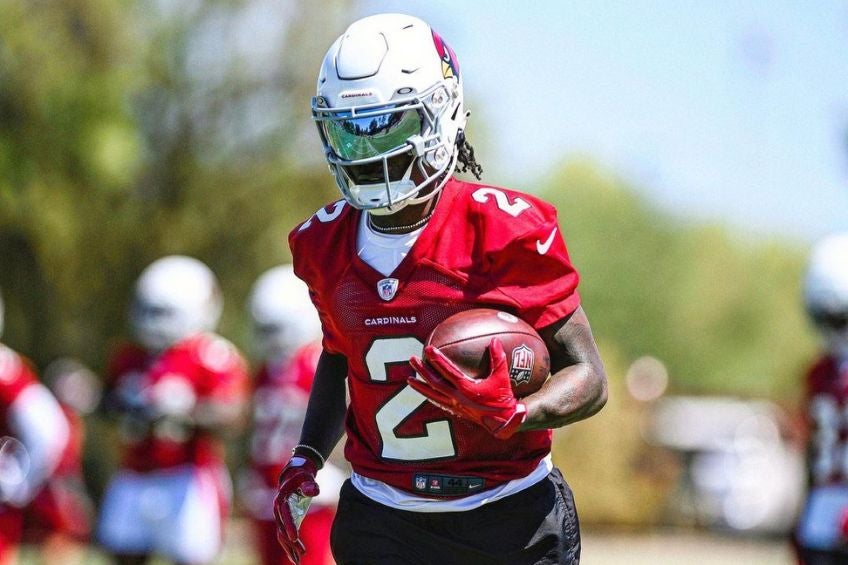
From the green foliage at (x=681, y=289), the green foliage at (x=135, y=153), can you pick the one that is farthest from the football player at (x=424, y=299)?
the green foliage at (x=681, y=289)

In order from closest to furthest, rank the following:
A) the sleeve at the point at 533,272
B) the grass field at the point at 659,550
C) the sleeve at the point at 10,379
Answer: the sleeve at the point at 533,272 < the sleeve at the point at 10,379 < the grass field at the point at 659,550

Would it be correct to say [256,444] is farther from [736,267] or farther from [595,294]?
[736,267]

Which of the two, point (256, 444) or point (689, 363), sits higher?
point (256, 444)

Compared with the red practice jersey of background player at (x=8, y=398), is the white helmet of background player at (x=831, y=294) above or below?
above

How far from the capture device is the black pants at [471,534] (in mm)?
3518

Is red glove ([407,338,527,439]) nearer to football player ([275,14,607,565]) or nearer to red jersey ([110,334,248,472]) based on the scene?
football player ([275,14,607,565])

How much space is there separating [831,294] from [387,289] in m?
3.26

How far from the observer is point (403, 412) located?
354 centimetres

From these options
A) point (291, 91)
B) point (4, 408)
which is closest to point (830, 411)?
point (4, 408)

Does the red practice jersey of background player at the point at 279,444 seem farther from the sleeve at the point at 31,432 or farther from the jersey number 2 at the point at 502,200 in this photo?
the jersey number 2 at the point at 502,200

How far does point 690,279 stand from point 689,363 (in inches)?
162

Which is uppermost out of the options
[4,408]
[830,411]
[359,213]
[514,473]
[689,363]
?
[359,213]

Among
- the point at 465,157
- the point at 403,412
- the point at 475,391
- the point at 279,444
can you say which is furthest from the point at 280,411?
the point at 475,391

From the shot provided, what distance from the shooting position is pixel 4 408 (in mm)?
7582
